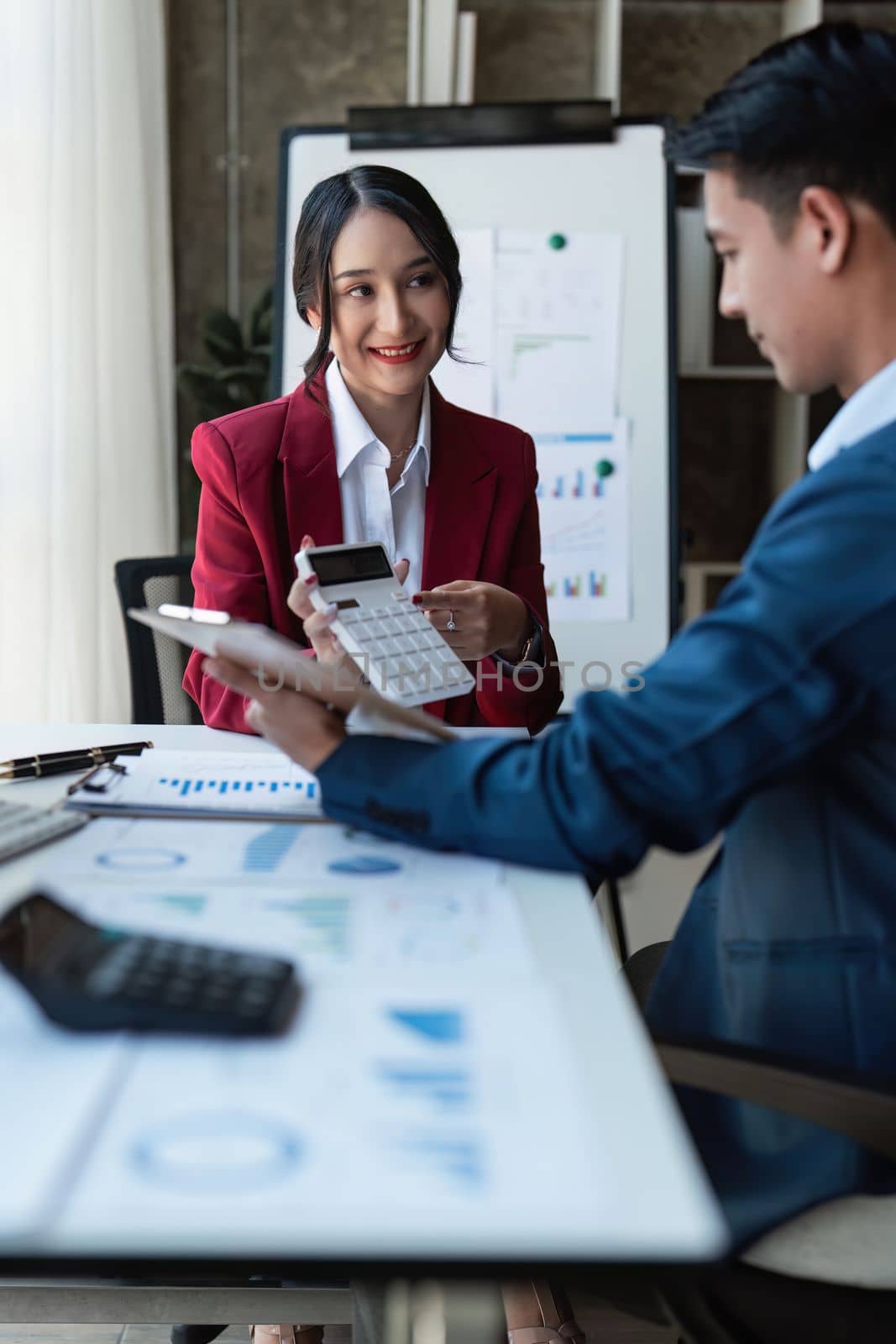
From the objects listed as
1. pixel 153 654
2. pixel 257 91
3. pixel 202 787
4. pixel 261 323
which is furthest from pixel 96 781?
pixel 257 91

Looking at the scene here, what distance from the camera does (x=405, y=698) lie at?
112cm

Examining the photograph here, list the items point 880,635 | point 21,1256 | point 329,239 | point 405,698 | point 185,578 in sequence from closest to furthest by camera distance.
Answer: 1. point 21,1256
2. point 880,635
3. point 405,698
4. point 329,239
5. point 185,578

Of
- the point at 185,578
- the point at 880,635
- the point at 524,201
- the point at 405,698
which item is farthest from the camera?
the point at 524,201

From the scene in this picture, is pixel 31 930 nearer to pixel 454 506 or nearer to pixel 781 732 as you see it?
pixel 781 732

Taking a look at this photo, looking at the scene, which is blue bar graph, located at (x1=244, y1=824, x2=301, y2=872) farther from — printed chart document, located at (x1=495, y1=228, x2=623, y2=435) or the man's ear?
printed chart document, located at (x1=495, y1=228, x2=623, y2=435)

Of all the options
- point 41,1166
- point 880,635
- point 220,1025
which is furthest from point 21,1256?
point 880,635

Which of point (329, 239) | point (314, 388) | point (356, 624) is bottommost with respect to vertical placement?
point (356, 624)

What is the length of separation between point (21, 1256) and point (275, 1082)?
0.44ft

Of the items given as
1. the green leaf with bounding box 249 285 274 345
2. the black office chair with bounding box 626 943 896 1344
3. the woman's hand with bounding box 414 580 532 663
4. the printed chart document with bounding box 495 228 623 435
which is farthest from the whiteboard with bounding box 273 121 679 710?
the black office chair with bounding box 626 943 896 1344

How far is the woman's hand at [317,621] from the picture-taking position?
1160 mm

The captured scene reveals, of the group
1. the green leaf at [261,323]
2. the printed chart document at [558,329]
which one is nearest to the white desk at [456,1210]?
the printed chart document at [558,329]

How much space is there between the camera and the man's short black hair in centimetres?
85

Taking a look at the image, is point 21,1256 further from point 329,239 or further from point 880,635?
point 329,239

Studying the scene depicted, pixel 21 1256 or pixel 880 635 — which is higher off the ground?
pixel 880 635
